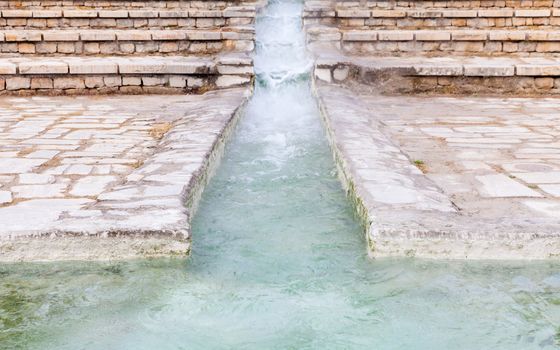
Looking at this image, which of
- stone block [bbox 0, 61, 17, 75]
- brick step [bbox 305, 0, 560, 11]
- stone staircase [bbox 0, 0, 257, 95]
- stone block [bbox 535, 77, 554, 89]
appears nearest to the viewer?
stone block [bbox 0, 61, 17, 75]

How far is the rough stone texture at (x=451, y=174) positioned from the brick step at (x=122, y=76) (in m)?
1.32

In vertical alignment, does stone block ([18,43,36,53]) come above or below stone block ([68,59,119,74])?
above

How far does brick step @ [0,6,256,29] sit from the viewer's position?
930cm

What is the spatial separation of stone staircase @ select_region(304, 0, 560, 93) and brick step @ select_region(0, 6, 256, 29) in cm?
116

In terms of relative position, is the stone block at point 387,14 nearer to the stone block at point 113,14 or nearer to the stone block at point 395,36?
the stone block at point 395,36

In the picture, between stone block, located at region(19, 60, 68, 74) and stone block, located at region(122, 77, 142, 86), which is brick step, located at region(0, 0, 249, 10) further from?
stone block, located at region(19, 60, 68, 74)

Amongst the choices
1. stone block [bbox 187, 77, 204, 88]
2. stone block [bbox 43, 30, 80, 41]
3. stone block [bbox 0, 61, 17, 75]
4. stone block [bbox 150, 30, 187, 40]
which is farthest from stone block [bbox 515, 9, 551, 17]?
stone block [bbox 0, 61, 17, 75]

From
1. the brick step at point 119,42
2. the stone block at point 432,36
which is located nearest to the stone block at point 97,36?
the brick step at point 119,42

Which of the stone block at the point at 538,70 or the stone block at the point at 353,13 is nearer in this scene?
the stone block at the point at 538,70

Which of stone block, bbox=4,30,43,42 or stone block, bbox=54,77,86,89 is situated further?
stone block, bbox=4,30,43,42

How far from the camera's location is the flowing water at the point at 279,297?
2.25 m

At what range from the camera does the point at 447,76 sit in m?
7.36

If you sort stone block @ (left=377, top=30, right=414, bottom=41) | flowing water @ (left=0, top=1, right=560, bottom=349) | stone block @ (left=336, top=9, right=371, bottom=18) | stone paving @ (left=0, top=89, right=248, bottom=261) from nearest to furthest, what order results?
flowing water @ (left=0, top=1, right=560, bottom=349)
stone paving @ (left=0, top=89, right=248, bottom=261)
stone block @ (left=377, top=30, right=414, bottom=41)
stone block @ (left=336, top=9, right=371, bottom=18)

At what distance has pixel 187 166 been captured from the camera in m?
3.84
